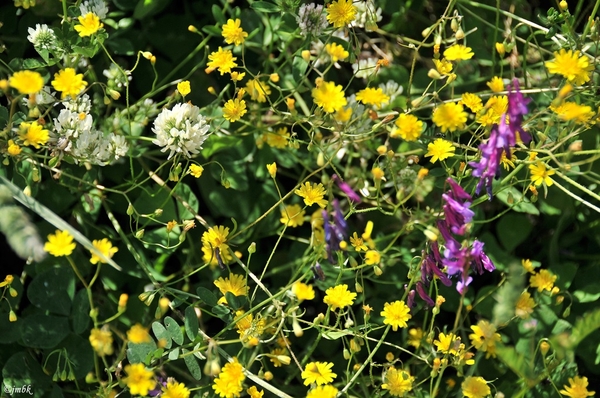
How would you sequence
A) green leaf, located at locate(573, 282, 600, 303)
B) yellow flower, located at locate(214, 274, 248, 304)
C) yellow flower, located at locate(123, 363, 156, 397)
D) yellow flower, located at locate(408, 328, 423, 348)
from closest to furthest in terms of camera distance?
yellow flower, located at locate(123, 363, 156, 397)
yellow flower, located at locate(214, 274, 248, 304)
yellow flower, located at locate(408, 328, 423, 348)
green leaf, located at locate(573, 282, 600, 303)

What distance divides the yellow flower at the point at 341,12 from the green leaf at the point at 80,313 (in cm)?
60

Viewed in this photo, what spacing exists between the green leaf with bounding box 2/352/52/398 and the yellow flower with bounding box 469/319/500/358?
0.69 m

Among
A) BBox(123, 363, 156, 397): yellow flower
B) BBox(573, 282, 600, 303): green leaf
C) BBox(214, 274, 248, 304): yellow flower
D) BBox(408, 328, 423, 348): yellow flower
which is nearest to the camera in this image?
BBox(123, 363, 156, 397): yellow flower

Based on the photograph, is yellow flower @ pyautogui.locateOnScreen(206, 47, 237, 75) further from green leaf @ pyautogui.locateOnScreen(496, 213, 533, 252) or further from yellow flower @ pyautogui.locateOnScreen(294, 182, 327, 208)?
green leaf @ pyautogui.locateOnScreen(496, 213, 533, 252)

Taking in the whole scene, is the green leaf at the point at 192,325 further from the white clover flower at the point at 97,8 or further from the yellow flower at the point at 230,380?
the white clover flower at the point at 97,8

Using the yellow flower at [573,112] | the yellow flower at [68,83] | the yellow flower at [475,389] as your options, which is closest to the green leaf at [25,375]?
the yellow flower at [68,83]

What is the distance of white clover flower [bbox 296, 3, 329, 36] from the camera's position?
122cm

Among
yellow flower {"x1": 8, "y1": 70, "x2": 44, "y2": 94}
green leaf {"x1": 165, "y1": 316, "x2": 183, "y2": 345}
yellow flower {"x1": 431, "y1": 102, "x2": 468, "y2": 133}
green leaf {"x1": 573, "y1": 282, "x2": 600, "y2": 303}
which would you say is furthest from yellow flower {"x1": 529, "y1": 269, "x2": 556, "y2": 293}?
yellow flower {"x1": 8, "y1": 70, "x2": 44, "y2": 94}

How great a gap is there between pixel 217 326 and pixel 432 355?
1.41 ft

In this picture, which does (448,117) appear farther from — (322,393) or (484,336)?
(322,393)

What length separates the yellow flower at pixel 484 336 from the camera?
946mm

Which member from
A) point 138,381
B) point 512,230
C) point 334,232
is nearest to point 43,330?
point 138,381

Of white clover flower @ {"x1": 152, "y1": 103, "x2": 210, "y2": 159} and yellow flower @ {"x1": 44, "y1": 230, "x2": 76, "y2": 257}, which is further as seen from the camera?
white clover flower @ {"x1": 152, "y1": 103, "x2": 210, "y2": 159}

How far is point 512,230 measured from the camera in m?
1.39
